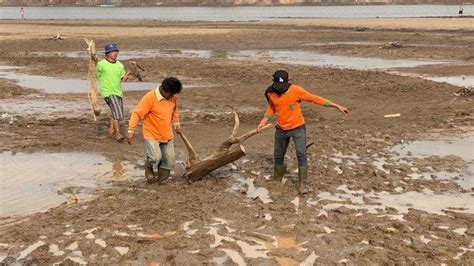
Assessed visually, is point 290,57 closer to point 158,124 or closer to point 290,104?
point 290,104

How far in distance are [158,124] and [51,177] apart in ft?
6.97

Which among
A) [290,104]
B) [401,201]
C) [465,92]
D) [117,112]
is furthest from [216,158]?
[465,92]

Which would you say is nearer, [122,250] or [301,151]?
[122,250]

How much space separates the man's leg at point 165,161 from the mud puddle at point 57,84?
31.9 feet

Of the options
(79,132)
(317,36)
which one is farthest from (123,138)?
(317,36)

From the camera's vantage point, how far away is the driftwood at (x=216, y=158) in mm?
8062

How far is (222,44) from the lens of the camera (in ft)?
113

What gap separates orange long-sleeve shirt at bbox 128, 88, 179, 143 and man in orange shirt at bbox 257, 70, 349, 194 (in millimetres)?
1288

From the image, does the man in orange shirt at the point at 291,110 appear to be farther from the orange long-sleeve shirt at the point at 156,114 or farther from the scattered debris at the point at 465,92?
the scattered debris at the point at 465,92

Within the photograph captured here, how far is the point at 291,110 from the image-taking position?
24.9 feet

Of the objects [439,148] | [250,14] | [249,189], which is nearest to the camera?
[249,189]

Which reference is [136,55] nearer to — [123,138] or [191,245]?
[123,138]

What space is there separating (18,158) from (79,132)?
1994 mm

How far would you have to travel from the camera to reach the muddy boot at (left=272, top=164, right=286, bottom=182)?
803 centimetres
